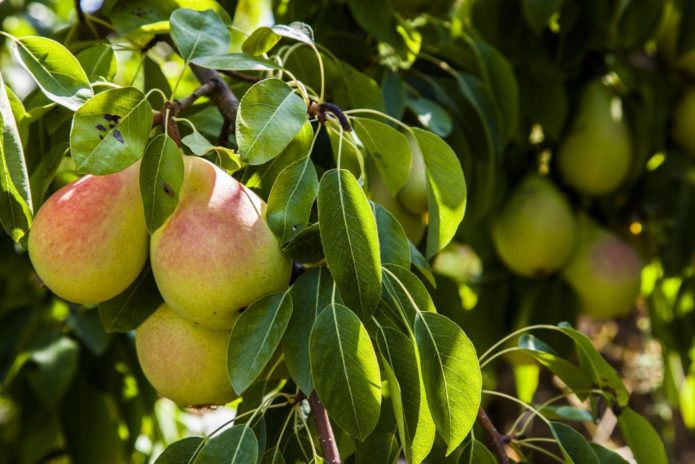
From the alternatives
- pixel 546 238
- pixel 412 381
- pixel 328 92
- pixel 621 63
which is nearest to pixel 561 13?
pixel 621 63

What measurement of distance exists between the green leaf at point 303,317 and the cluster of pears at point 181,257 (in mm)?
17

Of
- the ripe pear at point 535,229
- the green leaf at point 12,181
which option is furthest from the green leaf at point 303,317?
the ripe pear at point 535,229

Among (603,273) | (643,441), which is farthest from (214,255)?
(603,273)

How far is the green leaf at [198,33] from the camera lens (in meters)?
0.87

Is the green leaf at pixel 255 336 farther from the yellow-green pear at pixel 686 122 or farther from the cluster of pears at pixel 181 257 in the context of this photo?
the yellow-green pear at pixel 686 122

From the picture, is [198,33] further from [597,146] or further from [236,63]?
[597,146]

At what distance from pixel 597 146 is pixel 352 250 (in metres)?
1.05

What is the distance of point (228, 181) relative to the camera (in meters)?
0.80

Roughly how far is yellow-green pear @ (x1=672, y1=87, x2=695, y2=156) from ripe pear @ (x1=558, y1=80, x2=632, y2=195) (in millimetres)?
164

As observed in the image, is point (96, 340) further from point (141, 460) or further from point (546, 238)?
point (546, 238)

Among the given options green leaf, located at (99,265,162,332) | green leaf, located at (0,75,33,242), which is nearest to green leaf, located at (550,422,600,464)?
green leaf, located at (99,265,162,332)

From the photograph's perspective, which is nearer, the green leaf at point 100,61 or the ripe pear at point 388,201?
the green leaf at point 100,61

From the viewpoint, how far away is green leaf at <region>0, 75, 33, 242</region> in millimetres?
764

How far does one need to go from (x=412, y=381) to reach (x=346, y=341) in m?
0.07
